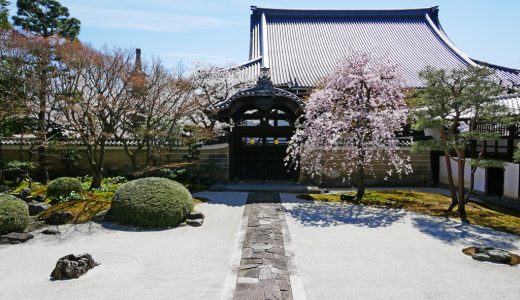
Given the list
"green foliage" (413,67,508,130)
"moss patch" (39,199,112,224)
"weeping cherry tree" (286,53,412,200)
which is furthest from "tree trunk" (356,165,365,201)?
"moss patch" (39,199,112,224)

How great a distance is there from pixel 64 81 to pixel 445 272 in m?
14.6

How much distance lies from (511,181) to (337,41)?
14.2 meters

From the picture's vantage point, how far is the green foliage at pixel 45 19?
20.0 m

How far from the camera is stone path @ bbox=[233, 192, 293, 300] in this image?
6.00 m

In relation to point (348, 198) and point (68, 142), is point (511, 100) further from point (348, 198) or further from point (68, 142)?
point (68, 142)

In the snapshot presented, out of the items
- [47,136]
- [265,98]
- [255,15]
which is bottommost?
[47,136]

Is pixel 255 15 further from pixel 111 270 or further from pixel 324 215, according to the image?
pixel 111 270

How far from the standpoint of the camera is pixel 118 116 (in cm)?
1366

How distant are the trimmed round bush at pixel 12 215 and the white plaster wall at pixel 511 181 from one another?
16.1 metres

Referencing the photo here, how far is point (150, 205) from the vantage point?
32.0 feet

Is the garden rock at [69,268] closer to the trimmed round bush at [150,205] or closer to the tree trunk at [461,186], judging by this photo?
the trimmed round bush at [150,205]

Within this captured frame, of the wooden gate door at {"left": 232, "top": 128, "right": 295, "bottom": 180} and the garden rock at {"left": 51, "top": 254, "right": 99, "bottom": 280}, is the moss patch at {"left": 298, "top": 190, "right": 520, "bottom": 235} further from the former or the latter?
the garden rock at {"left": 51, "top": 254, "right": 99, "bottom": 280}

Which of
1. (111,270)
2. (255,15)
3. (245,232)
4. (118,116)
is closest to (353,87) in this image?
(245,232)

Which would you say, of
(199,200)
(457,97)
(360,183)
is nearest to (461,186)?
(457,97)
